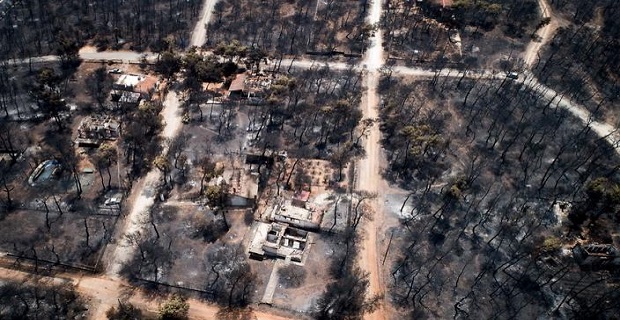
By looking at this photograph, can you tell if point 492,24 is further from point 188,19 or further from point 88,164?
point 88,164

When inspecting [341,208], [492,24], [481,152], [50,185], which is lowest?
[50,185]

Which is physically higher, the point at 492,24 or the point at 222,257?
the point at 492,24

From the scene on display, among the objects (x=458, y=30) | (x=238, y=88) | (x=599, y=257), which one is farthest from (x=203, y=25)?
(x=599, y=257)

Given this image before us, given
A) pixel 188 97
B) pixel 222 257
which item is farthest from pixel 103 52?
pixel 222 257

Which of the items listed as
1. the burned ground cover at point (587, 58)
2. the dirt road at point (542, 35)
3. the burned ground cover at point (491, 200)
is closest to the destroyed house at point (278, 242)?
the burned ground cover at point (491, 200)

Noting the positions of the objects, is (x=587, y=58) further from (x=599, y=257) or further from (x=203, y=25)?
(x=203, y=25)

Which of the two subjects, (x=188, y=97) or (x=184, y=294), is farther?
(x=188, y=97)

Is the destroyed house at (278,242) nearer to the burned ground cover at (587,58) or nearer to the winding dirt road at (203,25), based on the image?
the winding dirt road at (203,25)
